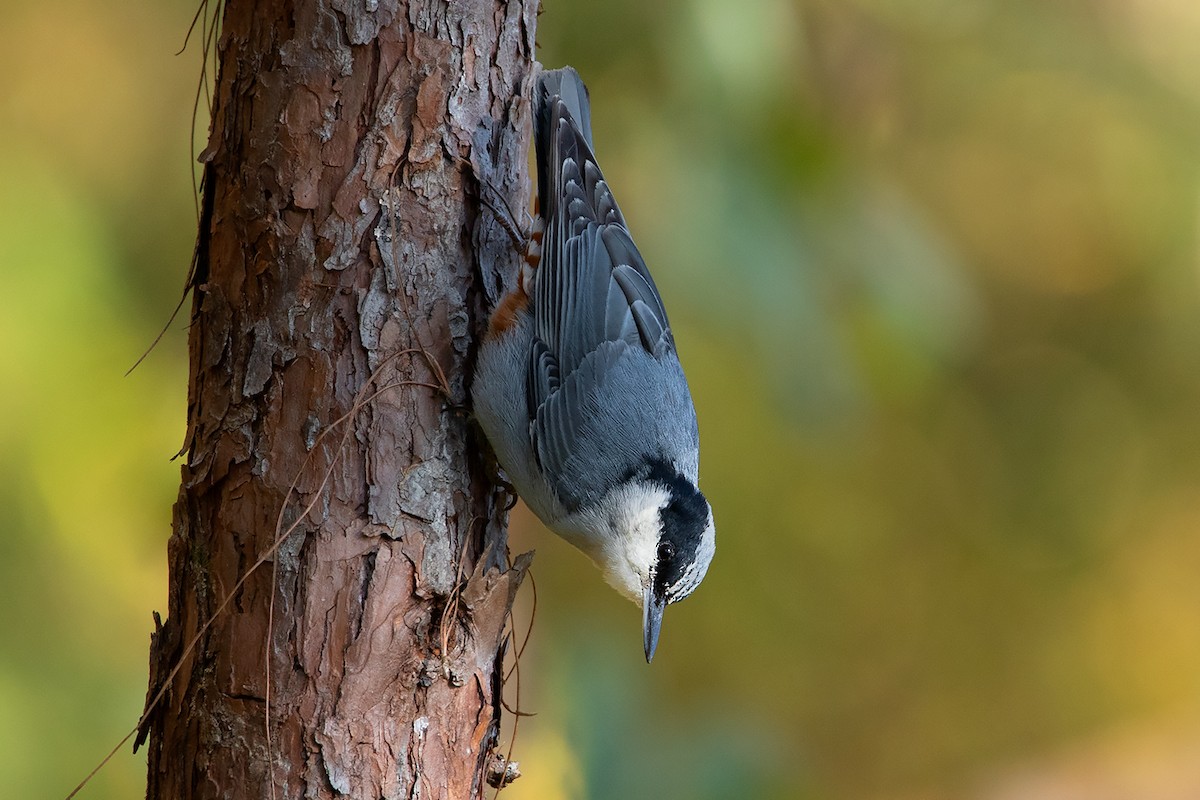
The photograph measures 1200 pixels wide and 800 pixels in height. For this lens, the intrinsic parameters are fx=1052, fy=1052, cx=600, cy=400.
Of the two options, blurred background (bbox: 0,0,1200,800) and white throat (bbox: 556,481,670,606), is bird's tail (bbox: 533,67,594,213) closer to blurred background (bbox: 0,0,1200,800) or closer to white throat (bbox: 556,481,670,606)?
blurred background (bbox: 0,0,1200,800)

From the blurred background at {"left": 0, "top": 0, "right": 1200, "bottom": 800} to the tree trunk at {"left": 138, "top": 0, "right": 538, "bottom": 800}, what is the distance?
3.18ft

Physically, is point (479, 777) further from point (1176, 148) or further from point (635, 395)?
point (1176, 148)

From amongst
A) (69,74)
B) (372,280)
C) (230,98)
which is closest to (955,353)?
(372,280)

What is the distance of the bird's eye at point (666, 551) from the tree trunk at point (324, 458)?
0.39 metres

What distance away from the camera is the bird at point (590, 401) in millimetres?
2018

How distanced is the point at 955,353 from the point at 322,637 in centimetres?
219

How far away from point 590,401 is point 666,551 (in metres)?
0.33

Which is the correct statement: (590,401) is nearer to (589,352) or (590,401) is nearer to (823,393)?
(589,352)

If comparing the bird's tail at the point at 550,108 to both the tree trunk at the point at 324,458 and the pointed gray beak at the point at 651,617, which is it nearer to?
the tree trunk at the point at 324,458

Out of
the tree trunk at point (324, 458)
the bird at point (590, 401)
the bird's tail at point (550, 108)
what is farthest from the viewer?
the bird's tail at point (550, 108)

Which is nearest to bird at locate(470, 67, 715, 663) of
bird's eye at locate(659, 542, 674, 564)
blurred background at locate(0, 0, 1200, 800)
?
bird's eye at locate(659, 542, 674, 564)

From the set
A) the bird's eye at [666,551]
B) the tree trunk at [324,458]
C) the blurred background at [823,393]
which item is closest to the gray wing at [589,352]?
the bird's eye at [666,551]

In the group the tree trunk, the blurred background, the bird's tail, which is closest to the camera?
the tree trunk

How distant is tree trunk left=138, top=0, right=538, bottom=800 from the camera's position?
1671mm
